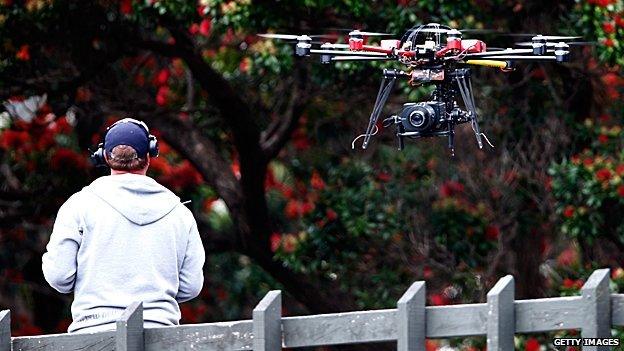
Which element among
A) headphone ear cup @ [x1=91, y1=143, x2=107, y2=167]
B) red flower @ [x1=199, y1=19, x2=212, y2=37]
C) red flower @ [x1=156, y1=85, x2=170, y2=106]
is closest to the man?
headphone ear cup @ [x1=91, y1=143, x2=107, y2=167]

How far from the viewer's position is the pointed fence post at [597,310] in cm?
615

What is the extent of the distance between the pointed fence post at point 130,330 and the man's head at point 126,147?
727mm

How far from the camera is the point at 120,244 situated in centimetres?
700

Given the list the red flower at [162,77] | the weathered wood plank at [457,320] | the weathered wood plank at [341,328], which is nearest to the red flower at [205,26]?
the red flower at [162,77]

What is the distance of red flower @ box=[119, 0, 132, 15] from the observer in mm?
13555

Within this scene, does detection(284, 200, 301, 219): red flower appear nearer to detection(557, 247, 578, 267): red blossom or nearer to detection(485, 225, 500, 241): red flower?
detection(485, 225, 500, 241): red flower

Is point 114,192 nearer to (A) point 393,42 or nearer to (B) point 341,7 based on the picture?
(A) point 393,42

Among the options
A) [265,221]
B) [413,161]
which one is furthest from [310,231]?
[413,161]

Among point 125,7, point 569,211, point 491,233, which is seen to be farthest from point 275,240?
point 569,211

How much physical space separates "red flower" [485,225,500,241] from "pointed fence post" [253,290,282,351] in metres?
8.56

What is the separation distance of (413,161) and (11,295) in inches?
195

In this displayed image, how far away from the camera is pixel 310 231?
1457 centimetres

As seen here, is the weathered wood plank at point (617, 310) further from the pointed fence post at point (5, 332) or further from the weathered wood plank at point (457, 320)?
the pointed fence post at point (5, 332)

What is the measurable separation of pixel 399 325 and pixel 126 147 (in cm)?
154
